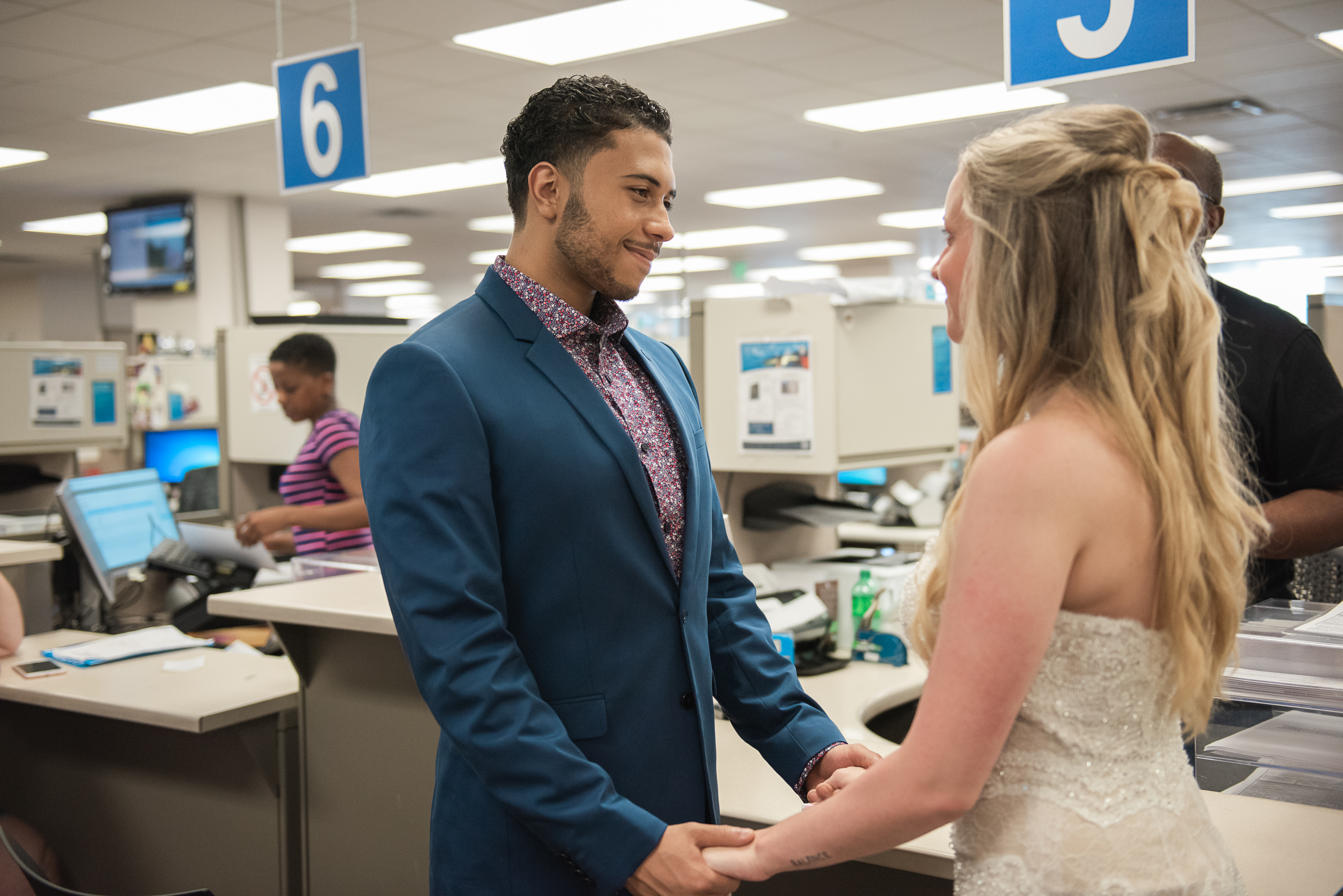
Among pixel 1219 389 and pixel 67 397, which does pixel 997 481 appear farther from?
pixel 67 397

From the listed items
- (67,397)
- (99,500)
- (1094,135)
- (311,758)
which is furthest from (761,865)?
(67,397)

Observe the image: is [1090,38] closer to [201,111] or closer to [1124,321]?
[1124,321]

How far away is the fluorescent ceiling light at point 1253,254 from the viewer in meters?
12.5

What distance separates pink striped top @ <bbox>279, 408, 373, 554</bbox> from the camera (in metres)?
3.50

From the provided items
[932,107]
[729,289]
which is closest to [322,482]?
[932,107]

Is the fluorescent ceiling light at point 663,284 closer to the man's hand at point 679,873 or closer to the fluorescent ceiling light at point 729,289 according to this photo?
the fluorescent ceiling light at point 729,289

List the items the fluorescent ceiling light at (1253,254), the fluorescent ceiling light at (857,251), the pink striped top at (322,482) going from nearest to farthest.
Result: the pink striped top at (322,482), the fluorescent ceiling light at (857,251), the fluorescent ceiling light at (1253,254)

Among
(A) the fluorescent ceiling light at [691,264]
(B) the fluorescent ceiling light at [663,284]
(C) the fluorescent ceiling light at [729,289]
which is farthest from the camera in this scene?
(B) the fluorescent ceiling light at [663,284]

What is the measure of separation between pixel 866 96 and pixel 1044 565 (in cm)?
546

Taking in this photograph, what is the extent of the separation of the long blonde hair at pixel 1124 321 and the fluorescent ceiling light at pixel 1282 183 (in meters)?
8.33

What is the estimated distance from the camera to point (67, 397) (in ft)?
16.2

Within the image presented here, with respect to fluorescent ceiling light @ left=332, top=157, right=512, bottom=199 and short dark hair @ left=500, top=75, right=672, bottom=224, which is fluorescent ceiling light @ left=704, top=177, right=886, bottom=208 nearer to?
fluorescent ceiling light @ left=332, top=157, right=512, bottom=199

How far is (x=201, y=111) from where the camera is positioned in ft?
19.9

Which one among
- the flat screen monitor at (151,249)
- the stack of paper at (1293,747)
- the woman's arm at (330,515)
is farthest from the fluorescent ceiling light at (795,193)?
the stack of paper at (1293,747)
